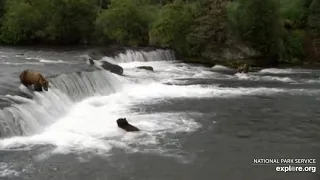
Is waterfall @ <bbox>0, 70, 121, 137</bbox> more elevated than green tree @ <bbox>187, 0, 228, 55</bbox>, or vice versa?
green tree @ <bbox>187, 0, 228, 55</bbox>

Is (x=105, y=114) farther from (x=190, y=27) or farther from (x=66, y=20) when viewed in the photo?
(x=66, y=20)

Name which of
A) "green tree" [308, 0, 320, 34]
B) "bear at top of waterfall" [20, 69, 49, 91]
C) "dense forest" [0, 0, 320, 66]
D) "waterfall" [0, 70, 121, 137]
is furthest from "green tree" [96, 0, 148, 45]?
"bear at top of waterfall" [20, 69, 49, 91]

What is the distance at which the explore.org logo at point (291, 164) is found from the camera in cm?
1366

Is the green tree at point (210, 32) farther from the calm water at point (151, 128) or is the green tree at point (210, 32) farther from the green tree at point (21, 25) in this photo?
the green tree at point (21, 25)

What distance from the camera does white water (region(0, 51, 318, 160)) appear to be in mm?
15906

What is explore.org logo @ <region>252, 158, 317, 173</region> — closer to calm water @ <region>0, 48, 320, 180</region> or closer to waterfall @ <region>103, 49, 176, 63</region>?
calm water @ <region>0, 48, 320, 180</region>

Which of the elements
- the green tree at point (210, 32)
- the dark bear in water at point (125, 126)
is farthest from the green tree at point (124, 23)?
the dark bear in water at point (125, 126)

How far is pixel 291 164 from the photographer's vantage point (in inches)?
556

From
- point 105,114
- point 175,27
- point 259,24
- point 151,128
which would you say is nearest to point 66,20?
point 175,27

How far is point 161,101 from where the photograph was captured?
2484 cm

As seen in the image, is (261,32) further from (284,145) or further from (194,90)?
(284,145)

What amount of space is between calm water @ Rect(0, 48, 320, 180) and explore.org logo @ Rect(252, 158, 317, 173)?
29 centimetres

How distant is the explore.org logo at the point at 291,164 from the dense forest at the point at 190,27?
91.6 feet

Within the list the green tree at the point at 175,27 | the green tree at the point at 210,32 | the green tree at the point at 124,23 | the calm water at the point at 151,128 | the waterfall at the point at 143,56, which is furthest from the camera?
the green tree at the point at 124,23
